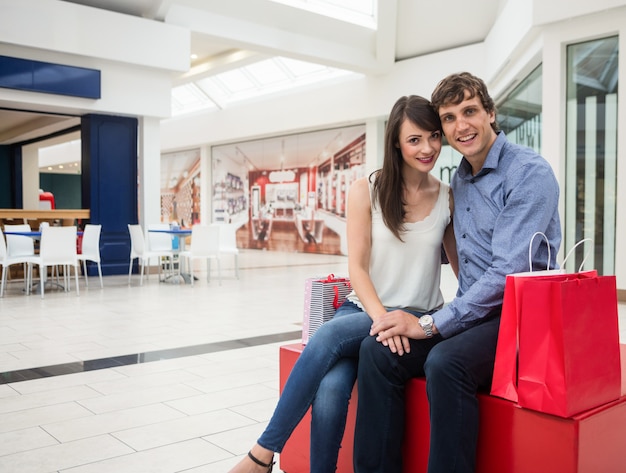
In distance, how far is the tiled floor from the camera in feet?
8.32

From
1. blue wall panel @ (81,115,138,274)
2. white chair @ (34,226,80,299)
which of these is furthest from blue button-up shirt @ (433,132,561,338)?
blue wall panel @ (81,115,138,274)

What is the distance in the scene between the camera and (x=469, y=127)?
197 centimetres

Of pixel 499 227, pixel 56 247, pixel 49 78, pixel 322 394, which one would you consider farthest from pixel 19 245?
pixel 499 227

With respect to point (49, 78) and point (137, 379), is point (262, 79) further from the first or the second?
point (137, 379)

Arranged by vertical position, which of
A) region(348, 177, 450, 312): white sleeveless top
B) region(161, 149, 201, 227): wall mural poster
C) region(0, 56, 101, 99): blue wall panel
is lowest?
region(348, 177, 450, 312): white sleeveless top

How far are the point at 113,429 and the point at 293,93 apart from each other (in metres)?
13.2

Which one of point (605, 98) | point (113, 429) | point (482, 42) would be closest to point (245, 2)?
point (482, 42)

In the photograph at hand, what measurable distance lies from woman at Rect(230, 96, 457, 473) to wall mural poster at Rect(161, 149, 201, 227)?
17.4 meters

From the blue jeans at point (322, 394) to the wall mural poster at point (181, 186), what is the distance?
57.5ft

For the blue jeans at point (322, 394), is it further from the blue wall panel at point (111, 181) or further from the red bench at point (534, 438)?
the blue wall panel at point (111, 181)

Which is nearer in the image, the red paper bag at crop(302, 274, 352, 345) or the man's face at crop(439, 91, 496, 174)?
the man's face at crop(439, 91, 496, 174)

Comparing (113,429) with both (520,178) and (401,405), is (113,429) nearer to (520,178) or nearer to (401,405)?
(401,405)

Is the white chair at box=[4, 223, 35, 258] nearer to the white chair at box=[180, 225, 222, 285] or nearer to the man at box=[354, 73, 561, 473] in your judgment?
the white chair at box=[180, 225, 222, 285]

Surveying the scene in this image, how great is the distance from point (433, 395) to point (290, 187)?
15055mm
